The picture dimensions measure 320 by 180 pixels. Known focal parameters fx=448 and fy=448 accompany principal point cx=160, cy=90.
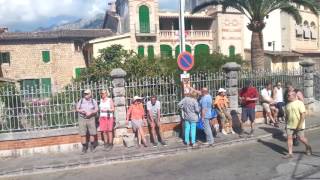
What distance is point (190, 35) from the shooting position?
129ft

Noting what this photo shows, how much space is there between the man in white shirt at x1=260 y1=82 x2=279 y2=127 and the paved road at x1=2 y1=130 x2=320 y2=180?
3237 mm

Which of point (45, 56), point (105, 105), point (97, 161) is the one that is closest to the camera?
point (97, 161)

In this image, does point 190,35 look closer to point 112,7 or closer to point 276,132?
point 112,7

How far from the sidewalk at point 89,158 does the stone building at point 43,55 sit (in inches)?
1026

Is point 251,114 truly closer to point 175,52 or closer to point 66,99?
point 66,99

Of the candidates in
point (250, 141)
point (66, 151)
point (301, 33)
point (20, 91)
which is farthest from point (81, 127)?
point (301, 33)

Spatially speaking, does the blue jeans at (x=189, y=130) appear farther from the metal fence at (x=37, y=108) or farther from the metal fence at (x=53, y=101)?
the metal fence at (x=37, y=108)

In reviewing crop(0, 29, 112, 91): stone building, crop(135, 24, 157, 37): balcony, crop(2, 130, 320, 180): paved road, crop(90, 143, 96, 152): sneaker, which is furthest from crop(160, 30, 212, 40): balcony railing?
crop(2, 130, 320, 180): paved road

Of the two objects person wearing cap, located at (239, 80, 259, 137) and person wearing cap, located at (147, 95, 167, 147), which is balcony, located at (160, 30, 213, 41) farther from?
person wearing cap, located at (147, 95, 167, 147)

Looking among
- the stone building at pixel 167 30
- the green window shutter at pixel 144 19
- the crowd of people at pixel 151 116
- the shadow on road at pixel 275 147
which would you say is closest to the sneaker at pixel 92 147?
the crowd of people at pixel 151 116

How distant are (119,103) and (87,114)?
3.79 ft

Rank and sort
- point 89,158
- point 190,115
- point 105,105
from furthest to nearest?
point 105,105
point 190,115
point 89,158

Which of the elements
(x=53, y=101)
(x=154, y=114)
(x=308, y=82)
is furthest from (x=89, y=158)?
(x=308, y=82)

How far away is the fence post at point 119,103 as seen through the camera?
40.9ft
